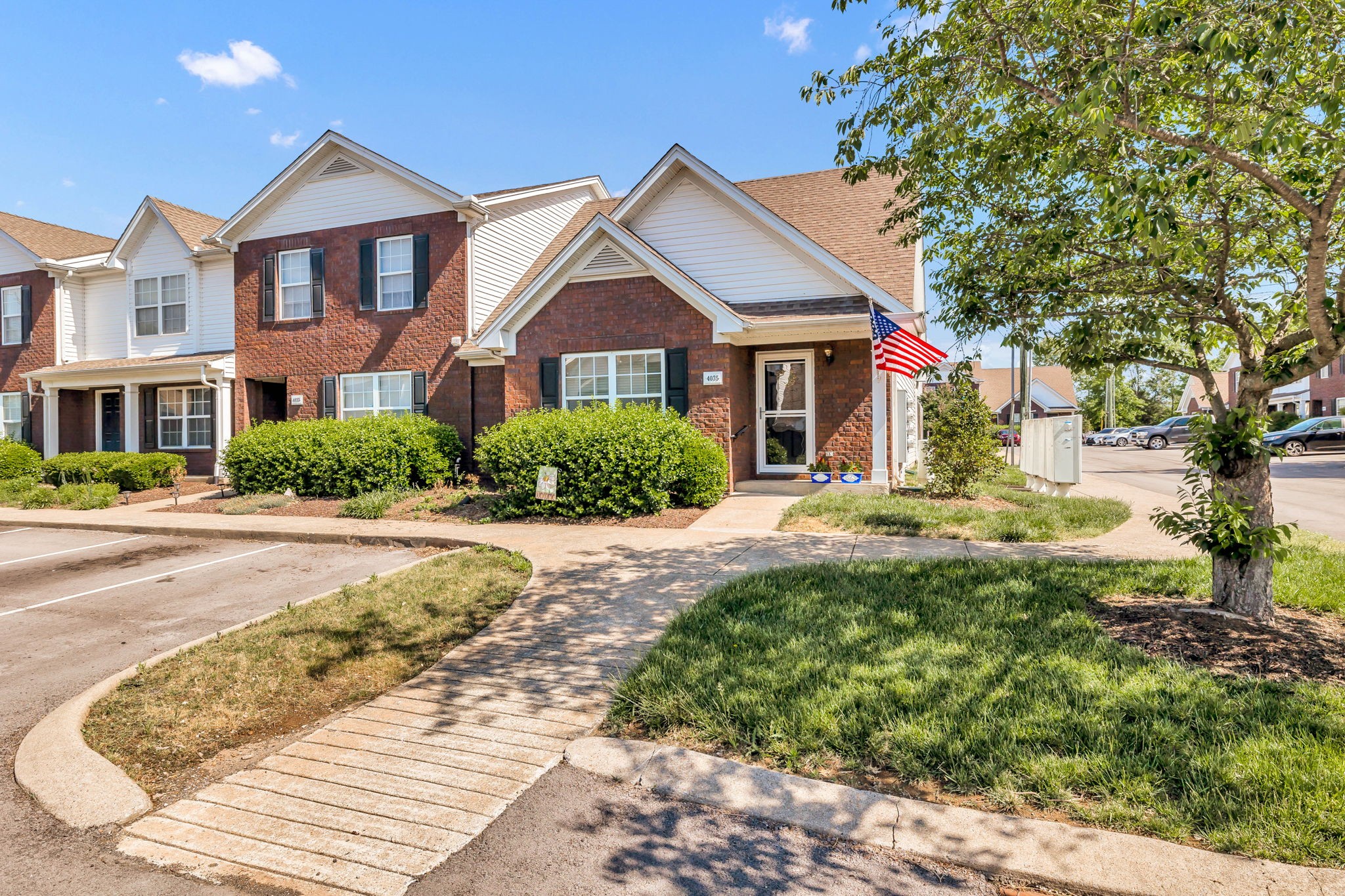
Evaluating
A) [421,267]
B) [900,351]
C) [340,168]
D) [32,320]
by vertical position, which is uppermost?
[340,168]

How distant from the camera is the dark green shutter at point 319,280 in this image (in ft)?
58.9

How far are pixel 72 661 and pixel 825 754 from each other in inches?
226

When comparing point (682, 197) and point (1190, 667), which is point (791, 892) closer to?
point (1190, 667)

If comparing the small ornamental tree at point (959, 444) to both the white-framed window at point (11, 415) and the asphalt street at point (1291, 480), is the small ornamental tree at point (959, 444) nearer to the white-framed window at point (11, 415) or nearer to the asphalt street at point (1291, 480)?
the asphalt street at point (1291, 480)

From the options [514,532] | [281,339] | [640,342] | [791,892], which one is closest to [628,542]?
[514,532]

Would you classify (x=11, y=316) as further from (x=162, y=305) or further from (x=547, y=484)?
(x=547, y=484)

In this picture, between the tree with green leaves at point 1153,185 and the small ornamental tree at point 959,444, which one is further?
the small ornamental tree at point 959,444

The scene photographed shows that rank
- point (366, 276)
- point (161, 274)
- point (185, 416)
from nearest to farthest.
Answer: point (366, 276)
point (185, 416)
point (161, 274)

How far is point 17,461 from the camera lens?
62.9ft

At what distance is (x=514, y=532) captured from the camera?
10422 millimetres

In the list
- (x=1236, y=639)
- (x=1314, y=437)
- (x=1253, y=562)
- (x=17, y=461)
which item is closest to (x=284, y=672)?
(x=1236, y=639)

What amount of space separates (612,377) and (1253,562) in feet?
34.9

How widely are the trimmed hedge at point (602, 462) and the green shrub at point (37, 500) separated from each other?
10.7 m

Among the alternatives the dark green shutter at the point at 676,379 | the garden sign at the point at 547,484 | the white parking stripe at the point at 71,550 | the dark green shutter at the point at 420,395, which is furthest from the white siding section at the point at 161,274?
the dark green shutter at the point at 676,379
